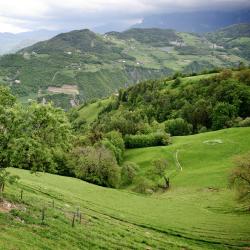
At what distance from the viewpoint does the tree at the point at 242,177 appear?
56272 mm

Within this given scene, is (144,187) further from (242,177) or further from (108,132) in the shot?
(108,132)

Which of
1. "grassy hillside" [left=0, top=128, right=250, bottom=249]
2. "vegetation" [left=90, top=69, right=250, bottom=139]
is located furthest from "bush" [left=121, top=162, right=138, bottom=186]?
"vegetation" [left=90, top=69, right=250, bottom=139]

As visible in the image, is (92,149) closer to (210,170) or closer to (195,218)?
(210,170)

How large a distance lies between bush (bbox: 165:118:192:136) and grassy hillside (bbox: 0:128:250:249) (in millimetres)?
59358

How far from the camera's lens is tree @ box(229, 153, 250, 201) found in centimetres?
5627

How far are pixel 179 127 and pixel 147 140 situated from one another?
28.2 metres

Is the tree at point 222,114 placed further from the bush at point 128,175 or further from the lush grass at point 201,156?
the bush at point 128,175

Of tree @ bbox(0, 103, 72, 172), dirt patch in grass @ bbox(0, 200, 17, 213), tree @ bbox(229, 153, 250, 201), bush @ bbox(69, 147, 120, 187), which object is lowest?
bush @ bbox(69, 147, 120, 187)

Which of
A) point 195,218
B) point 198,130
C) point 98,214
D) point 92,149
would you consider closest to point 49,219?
point 98,214

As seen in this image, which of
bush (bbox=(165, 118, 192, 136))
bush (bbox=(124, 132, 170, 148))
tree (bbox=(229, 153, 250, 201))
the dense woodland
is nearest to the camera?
the dense woodland

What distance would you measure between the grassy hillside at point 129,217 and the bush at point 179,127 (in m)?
59.4

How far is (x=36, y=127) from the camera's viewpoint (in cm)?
4144

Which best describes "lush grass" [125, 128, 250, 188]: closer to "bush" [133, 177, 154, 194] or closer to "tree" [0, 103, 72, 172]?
"bush" [133, 177, 154, 194]

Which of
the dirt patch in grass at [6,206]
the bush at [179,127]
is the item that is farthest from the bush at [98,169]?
the bush at [179,127]
